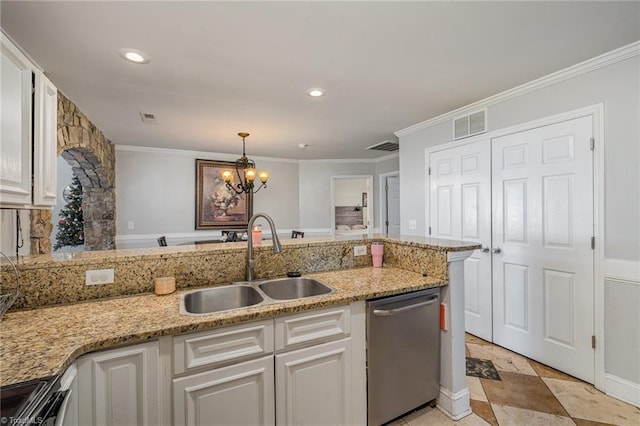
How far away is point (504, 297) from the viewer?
270 cm

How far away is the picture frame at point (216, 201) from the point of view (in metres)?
5.04

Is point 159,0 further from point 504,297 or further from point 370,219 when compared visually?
point 370,219

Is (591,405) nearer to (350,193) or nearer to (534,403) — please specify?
(534,403)

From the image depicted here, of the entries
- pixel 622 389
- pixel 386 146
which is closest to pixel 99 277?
pixel 622 389

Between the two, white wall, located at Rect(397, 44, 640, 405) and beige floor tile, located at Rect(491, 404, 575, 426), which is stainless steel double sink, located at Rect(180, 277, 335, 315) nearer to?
beige floor tile, located at Rect(491, 404, 575, 426)

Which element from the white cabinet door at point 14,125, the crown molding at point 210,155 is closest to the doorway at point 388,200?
the crown molding at point 210,155

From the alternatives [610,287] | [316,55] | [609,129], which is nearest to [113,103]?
[316,55]

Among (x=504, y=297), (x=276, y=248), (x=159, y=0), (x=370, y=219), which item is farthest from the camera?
(x=370, y=219)

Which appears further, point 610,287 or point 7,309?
point 610,287

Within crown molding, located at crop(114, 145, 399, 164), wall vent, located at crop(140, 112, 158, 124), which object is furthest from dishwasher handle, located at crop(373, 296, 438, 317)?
crown molding, located at crop(114, 145, 399, 164)

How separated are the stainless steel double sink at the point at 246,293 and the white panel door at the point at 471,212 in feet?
6.44

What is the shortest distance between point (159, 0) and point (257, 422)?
82.2 inches

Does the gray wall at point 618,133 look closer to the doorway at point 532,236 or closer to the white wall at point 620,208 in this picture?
the white wall at point 620,208

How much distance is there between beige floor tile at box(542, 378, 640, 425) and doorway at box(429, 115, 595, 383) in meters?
0.14
